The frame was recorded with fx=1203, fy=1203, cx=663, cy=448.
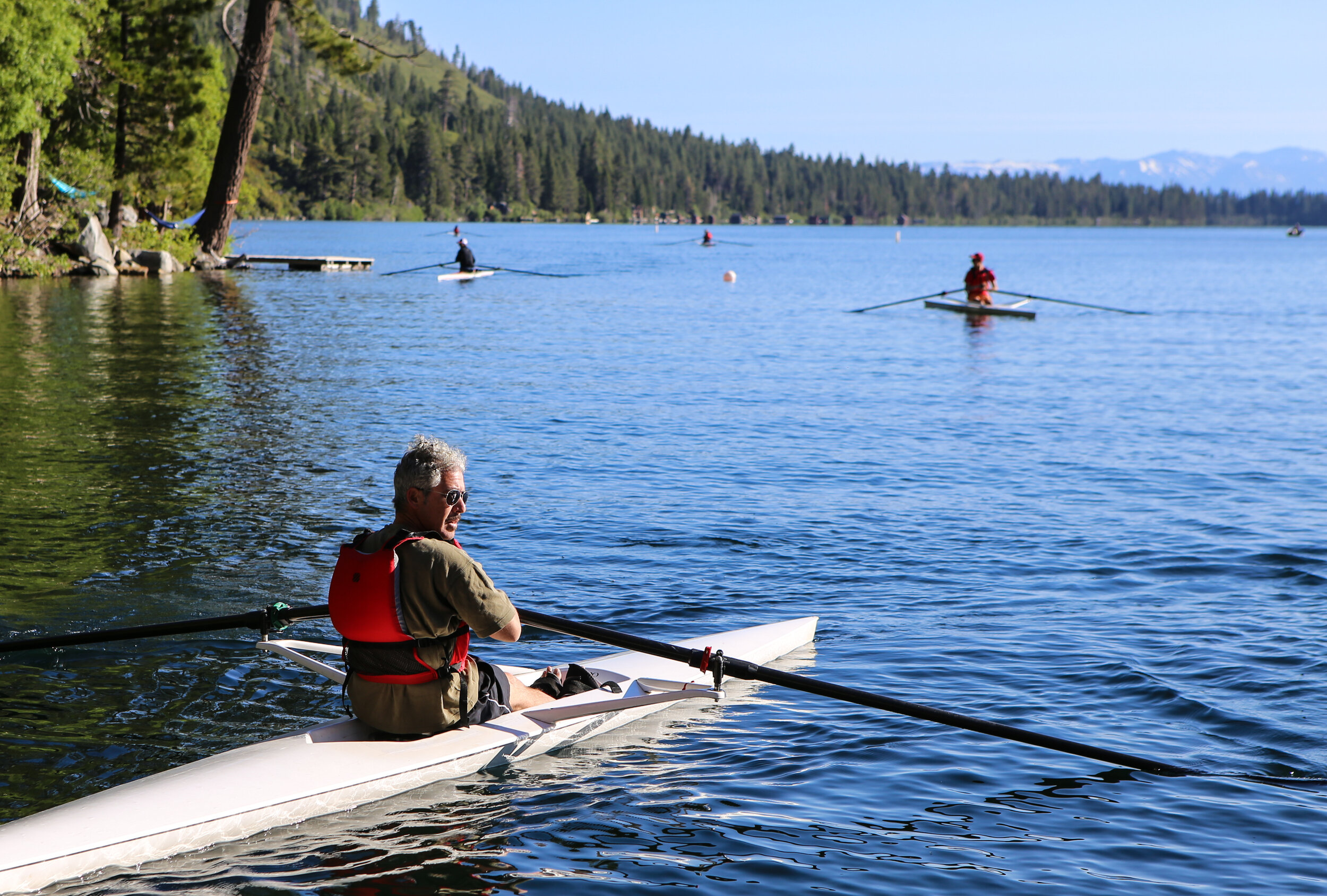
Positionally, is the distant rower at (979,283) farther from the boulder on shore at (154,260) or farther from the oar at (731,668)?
the oar at (731,668)

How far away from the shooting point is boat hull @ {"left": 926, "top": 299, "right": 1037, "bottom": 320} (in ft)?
126

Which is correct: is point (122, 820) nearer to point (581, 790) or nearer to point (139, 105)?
point (581, 790)

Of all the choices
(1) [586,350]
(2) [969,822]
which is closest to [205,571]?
(2) [969,822]

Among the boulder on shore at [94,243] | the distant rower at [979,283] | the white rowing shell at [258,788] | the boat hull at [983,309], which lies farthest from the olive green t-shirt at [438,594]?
the boulder on shore at [94,243]

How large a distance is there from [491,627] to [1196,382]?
24.2m

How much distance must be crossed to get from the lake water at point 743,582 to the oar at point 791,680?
1.39 feet

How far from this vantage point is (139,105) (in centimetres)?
4791

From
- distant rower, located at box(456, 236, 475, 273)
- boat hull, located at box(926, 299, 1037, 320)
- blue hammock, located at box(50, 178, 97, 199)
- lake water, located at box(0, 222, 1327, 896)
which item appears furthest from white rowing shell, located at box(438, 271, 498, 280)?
lake water, located at box(0, 222, 1327, 896)

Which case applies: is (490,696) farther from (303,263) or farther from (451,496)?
(303,263)

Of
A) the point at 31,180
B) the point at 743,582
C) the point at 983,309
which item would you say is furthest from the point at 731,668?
the point at 31,180

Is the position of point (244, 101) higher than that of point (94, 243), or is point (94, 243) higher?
point (244, 101)

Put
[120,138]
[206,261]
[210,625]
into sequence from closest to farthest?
[210,625], [120,138], [206,261]

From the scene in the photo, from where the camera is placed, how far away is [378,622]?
19.7ft

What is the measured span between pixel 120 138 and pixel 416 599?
1903 inches
